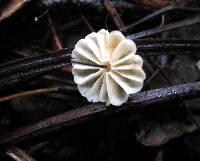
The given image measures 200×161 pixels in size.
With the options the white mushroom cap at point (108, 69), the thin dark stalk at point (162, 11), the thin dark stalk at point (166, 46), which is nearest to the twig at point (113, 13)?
the thin dark stalk at point (162, 11)

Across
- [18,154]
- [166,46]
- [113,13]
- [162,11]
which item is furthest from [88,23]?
[18,154]

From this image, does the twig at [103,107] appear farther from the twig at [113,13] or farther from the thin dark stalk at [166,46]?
the twig at [113,13]

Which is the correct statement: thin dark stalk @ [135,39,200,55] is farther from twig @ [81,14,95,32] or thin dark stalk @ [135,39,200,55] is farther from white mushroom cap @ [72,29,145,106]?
twig @ [81,14,95,32]

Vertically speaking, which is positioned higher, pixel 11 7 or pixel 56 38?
pixel 11 7

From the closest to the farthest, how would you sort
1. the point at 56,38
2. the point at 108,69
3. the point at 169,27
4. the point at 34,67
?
1. the point at 108,69
2. the point at 34,67
3. the point at 169,27
4. the point at 56,38

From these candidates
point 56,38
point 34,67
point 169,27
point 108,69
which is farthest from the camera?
point 56,38

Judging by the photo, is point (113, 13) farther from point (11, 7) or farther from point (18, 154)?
point (18, 154)

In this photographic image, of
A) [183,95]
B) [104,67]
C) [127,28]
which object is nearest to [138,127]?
[183,95]

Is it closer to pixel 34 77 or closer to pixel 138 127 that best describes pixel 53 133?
pixel 34 77
